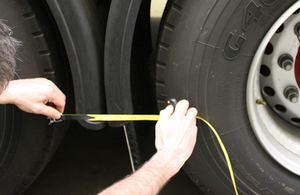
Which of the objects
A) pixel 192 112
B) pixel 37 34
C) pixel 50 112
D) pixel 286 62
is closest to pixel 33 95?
pixel 50 112

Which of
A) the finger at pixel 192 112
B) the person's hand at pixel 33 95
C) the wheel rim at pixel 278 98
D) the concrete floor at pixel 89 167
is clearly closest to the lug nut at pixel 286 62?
the wheel rim at pixel 278 98

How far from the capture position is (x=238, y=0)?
93 cm

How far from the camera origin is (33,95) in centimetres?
105

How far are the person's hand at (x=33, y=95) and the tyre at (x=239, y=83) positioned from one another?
44 centimetres

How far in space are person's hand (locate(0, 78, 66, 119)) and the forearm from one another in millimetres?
449

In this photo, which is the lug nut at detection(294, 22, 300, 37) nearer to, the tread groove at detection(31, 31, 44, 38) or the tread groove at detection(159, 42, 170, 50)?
the tread groove at detection(159, 42, 170, 50)

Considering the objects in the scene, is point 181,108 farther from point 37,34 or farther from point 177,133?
point 37,34

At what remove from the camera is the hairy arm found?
914mm

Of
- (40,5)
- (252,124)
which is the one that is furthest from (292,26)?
(40,5)

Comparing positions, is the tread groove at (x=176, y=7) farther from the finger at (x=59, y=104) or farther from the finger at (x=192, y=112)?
the finger at (x=59, y=104)

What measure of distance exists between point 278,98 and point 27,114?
3.66 feet

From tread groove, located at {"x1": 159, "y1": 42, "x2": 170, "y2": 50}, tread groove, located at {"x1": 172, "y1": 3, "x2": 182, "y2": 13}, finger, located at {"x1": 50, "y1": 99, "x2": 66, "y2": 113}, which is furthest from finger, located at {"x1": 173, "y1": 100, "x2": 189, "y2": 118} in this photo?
finger, located at {"x1": 50, "y1": 99, "x2": 66, "y2": 113}

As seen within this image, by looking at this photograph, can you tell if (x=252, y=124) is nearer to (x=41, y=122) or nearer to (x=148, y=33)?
(x=148, y=33)

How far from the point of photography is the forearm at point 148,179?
2.72 feet
